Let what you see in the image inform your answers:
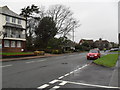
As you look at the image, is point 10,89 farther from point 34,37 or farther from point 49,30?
point 34,37

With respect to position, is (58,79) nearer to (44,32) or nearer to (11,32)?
(11,32)

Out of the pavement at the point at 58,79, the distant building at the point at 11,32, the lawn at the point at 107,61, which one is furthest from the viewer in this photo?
the distant building at the point at 11,32

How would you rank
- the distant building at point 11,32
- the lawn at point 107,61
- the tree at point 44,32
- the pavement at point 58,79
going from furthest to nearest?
1. the tree at point 44,32
2. the distant building at point 11,32
3. the lawn at point 107,61
4. the pavement at point 58,79

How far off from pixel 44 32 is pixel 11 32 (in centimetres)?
1585

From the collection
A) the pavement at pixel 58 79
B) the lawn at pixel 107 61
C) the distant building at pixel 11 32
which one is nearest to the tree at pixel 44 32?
the distant building at pixel 11 32

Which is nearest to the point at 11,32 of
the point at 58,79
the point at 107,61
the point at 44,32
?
the point at 44,32

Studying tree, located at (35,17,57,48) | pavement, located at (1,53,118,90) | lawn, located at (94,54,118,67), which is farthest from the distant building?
pavement, located at (1,53,118,90)

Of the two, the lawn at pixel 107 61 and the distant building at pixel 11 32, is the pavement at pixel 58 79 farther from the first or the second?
the distant building at pixel 11 32

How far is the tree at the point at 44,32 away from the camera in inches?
2057

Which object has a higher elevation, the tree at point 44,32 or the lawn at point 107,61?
the tree at point 44,32

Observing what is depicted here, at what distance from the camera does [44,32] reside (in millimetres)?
52750

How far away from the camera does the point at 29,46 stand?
166 feet

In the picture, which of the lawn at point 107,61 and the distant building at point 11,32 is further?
the distant building at point 11,32

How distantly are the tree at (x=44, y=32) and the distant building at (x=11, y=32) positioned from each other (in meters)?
10.3
